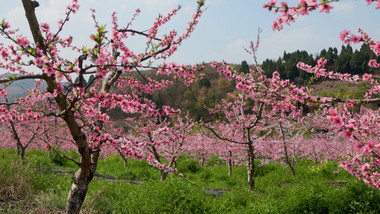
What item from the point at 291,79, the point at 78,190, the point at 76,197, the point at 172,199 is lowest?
the point at 172,199

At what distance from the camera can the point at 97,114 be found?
14.7 ft

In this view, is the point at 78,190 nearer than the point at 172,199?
Yes

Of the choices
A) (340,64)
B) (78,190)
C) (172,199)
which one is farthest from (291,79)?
(78,190)

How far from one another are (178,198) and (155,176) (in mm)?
6794

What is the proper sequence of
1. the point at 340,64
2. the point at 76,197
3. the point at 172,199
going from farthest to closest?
the point at 340,64
the point at 172,199
the point at 76,197

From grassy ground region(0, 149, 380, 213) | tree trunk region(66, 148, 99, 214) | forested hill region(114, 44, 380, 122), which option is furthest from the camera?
forested hill region(114, 44, 380, 122)

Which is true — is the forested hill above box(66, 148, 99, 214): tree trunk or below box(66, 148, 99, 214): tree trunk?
above

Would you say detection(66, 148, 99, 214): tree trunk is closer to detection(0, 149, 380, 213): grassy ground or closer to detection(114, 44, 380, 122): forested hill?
detection(0, 149, 380, 213): grassy ground

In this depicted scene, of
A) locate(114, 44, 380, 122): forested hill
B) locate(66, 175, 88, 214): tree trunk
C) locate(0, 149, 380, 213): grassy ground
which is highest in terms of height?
locate(114, 44, 380, 122): forested hill

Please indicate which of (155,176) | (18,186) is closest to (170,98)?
(155,176)

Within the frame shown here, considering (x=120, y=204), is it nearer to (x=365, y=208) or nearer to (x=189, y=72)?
(x=189, y=72)

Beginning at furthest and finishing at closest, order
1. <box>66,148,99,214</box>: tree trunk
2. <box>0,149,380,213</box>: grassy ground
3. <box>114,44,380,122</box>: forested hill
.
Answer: <box>114,44,380,122</box>: forested hill → <box>0,149,380,213</box>: grassy ground → <box>66,148,99,214</box>: tree trunk

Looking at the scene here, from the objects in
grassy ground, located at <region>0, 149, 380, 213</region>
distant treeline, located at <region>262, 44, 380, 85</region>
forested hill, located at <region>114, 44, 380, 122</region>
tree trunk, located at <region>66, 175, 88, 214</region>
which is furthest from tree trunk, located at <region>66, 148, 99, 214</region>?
distant treeline, located at <region>262, 44, 380, 85</region>

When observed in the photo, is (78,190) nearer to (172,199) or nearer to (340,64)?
(172,199)
